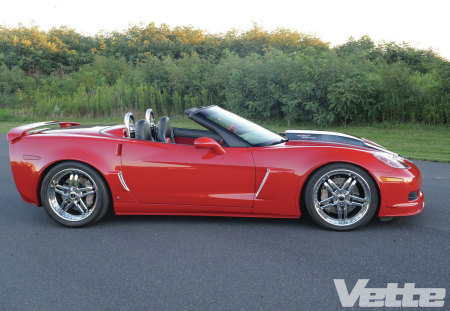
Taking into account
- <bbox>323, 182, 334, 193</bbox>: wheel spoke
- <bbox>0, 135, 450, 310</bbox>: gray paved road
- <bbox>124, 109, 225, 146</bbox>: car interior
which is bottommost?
<bbox>0, 135, 450, 310</bbox>: gray paved road

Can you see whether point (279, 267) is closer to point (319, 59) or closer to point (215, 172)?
point (215, 172)

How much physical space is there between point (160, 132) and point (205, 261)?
1.91 metres

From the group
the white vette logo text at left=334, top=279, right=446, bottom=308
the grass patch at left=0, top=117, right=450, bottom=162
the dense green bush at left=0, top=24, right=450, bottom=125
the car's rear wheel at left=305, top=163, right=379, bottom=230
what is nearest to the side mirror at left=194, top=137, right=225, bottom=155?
the car's rear wheel at left=305, top=163, right=379, bottom=230

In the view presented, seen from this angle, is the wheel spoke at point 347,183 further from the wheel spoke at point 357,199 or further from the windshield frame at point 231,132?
the windshield frame at point 231,132

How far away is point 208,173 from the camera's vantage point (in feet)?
16.3

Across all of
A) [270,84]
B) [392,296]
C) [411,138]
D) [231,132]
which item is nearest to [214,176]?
[231,132]

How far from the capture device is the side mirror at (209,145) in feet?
16.0

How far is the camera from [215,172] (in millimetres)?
4953

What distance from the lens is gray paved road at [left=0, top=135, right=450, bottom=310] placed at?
3.40 meters

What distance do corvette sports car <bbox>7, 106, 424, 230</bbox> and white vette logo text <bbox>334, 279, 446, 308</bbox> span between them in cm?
141

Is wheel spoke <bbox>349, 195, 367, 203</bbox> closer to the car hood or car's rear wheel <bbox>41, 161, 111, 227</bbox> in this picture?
the car hood

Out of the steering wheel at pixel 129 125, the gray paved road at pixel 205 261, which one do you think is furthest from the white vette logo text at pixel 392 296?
the steering wheel at pixel 129 125

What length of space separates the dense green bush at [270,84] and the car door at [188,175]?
1197 cm

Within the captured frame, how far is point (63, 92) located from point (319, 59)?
16.0 m
